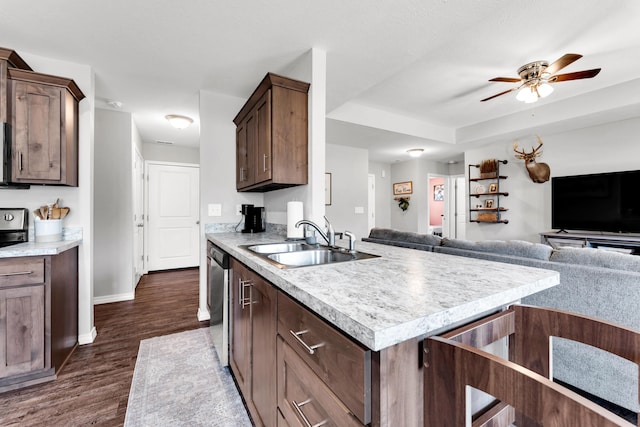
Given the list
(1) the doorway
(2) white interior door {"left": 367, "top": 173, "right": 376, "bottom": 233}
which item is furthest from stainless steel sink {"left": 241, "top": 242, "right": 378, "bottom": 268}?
(1) the doorway

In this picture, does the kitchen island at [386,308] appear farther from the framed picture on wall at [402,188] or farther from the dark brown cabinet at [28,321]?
the framed picture on wall at [402,188]

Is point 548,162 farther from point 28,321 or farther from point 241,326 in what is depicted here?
point 28,321

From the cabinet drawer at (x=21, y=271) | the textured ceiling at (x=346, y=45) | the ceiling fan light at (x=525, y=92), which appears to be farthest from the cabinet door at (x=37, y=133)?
the ceiling fan light at (x=525, y=92)

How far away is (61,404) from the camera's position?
1.71 metres

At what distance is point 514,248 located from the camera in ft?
6.63

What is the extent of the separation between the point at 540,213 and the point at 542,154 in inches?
36.3

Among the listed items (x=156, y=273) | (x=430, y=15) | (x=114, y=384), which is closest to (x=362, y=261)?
(x=430, y=15)

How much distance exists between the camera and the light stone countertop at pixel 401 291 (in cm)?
64

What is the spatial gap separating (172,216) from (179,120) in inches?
85.4

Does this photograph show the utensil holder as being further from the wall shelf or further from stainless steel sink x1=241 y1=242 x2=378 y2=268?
the wall shelf

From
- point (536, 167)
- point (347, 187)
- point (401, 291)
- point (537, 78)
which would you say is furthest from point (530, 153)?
point (401, 291)

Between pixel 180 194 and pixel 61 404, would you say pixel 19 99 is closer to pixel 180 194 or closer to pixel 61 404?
pixel 61 404

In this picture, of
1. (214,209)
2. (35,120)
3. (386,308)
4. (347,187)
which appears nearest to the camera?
(386,308)

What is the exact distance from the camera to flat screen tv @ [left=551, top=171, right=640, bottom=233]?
357cm
